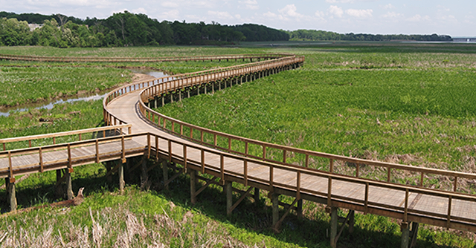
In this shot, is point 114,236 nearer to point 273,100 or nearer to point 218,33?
point 273,100

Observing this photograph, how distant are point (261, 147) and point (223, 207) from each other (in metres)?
7.04

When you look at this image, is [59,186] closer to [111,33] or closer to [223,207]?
[223,207]

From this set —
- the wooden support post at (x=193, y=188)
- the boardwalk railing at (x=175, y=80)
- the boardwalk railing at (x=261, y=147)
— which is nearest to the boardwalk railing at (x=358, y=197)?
the wooden support post at (x=193, y=188)

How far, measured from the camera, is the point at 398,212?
10828mm

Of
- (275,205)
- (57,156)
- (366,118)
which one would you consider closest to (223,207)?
(275,205)

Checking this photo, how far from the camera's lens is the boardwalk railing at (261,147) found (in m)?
12.7

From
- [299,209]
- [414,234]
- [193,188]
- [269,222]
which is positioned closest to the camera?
[414,234]

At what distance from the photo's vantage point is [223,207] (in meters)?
14.4

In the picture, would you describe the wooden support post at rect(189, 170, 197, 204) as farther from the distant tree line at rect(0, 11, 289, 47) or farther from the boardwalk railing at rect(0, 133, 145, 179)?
the distant tree line at rect(0, 11, 289, 47)

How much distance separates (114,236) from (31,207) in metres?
4.26

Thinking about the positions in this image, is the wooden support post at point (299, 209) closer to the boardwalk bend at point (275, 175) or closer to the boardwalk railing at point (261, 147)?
the boardwalk bend at point (275, 175)

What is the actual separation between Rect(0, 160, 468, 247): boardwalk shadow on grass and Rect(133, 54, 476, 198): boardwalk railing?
1.78 metres

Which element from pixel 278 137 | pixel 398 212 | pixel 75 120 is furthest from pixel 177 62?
pixel 398 212

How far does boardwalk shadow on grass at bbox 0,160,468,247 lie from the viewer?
482 inches
